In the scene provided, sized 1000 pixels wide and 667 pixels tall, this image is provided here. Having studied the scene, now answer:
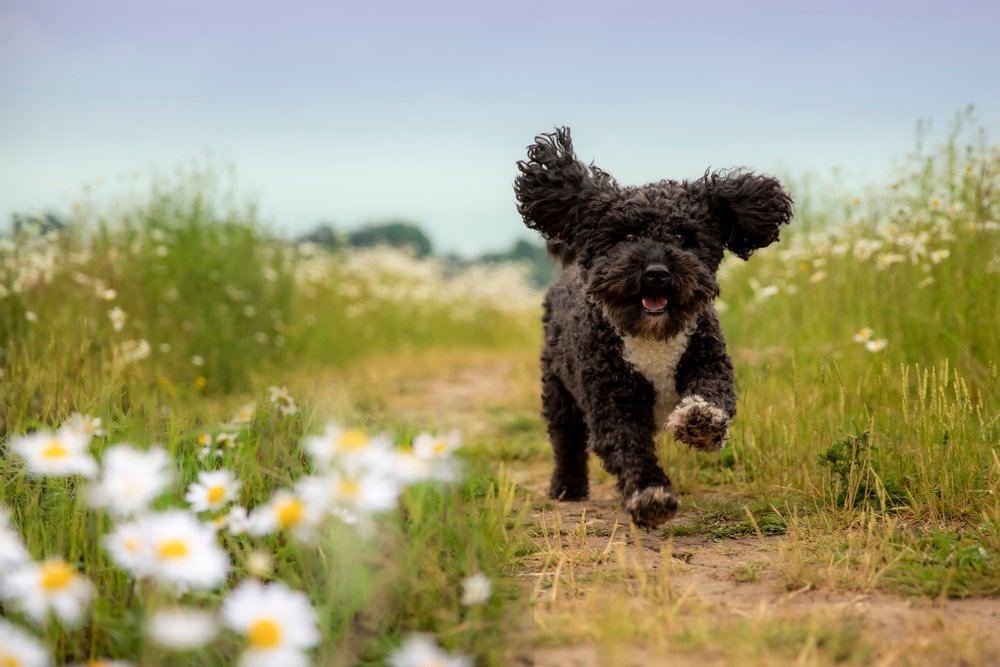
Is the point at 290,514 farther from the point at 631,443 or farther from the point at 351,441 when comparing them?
the point at 631,443

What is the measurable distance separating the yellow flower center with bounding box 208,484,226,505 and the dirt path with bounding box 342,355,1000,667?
867 mm

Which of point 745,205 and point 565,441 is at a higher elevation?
point 745,205

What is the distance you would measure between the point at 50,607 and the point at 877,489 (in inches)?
117

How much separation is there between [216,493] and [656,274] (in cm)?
192

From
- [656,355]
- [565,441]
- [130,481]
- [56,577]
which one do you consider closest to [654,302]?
[656,355]

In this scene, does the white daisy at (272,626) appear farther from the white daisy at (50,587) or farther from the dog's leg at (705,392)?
the dog's leg at (705,392)

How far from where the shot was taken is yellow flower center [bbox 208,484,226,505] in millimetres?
2357

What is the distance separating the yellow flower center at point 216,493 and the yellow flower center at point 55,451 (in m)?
0.38

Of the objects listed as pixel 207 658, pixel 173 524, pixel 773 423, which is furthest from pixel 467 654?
pixel 773 423

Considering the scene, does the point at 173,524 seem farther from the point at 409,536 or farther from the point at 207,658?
→ the point at 409,536

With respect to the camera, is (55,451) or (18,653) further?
(55,451)

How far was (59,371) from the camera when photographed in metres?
4.66

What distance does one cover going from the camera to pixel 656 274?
140 inches

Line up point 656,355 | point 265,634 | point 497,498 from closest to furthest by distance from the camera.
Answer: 1. point 265,634
2. point 497,498
3. point 656,355
